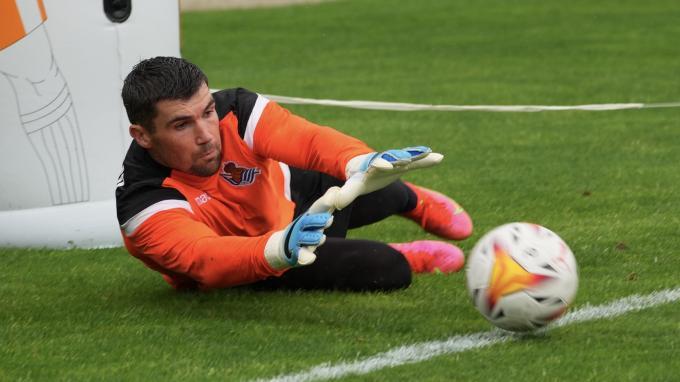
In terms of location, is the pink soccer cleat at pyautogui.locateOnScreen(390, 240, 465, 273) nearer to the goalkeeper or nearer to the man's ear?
the goalkeeper

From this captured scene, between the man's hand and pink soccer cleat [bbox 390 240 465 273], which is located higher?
the man's hand

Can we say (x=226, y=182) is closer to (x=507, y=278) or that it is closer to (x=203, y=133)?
(x=203, y=133)

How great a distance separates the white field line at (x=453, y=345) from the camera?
4.37 m

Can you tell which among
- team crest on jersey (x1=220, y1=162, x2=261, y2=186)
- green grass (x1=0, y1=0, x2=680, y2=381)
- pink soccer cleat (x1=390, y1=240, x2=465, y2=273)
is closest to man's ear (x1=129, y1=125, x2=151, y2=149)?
team crest on jersey (x1=220, y1=162, x2=261, y2=186)

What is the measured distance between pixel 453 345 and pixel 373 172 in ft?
2.15

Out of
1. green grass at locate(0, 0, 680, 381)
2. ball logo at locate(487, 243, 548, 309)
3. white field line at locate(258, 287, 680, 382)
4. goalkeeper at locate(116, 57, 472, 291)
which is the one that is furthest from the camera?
goalkeeper at locate(116, 57, 472, 291)

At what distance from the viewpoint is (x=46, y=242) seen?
22.0ft

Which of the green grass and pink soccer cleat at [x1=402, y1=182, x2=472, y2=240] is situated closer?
the green grass

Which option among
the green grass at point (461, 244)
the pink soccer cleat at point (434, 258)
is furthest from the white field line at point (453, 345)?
the pink soccer cleat at point (434, 258)

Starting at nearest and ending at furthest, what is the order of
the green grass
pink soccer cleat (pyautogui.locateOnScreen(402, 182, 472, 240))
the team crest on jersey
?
the green grass → the team crest on jersey → pink soccer cleat (pyautogui.locateOnScreen(402, 182, 472, 240))

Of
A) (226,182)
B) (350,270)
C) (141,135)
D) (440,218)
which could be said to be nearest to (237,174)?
(226,182)

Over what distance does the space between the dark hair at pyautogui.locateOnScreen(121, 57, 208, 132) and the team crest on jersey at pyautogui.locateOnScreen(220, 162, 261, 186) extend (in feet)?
1.19

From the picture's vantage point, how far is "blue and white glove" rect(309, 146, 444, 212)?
4.67 meters

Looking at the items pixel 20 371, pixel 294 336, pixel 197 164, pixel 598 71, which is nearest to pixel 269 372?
pixel 294 336
